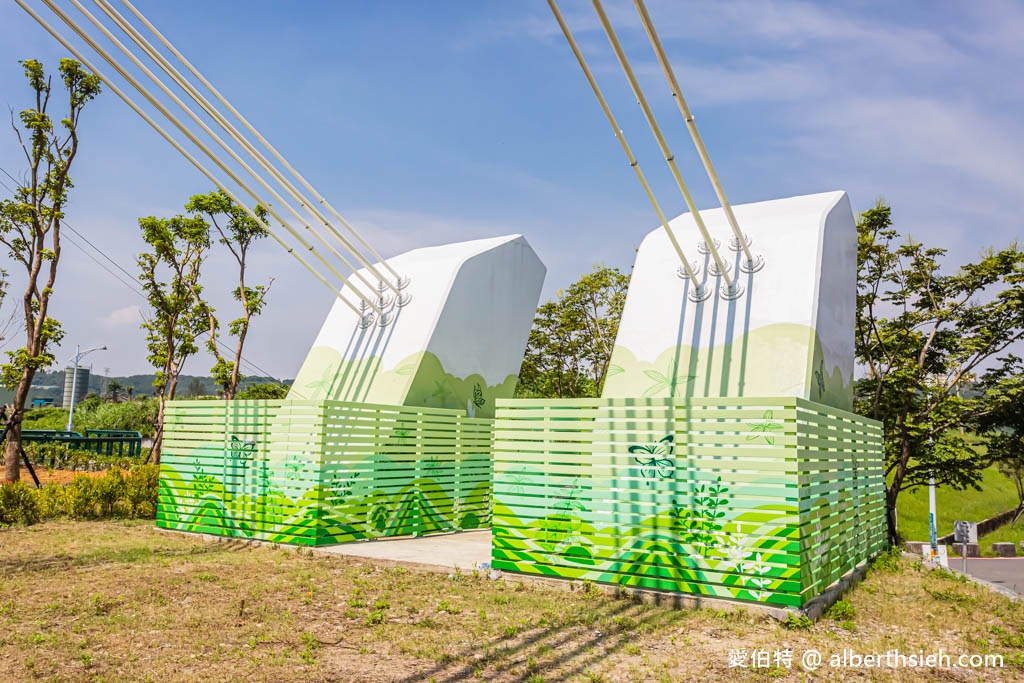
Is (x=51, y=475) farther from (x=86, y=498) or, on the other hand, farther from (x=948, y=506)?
(x=948, y=506)

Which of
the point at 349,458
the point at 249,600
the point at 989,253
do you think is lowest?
the point at 249,600

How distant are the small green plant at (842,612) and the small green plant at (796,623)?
0.67 m

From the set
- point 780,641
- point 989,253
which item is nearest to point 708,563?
point 780,641

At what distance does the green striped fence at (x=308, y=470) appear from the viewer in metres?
11.4

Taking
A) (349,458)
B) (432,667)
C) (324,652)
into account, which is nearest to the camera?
(432,667)

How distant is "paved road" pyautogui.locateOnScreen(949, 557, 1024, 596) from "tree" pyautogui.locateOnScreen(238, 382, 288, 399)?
85.5 feet

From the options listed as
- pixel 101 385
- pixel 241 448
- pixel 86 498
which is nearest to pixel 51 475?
pixel 86 498

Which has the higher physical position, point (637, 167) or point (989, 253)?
point (989, 253)

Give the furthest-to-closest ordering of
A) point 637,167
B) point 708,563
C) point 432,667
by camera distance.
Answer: point 637,167
point 708,563
point 432,667

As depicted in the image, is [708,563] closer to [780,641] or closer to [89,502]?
[780,641]

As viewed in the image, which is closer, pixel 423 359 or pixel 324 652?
pixel 324 652

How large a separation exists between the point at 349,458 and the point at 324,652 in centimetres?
550

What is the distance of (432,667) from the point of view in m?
5.95

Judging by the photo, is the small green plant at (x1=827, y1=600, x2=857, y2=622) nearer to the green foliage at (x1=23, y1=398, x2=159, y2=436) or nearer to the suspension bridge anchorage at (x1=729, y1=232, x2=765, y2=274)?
the suspension bridge anchorage at (x1=729, y1=232, x2=765, y2=274)
